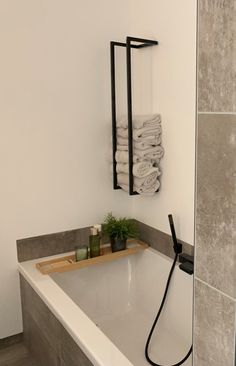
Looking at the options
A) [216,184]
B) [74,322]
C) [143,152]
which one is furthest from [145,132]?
[216,184]

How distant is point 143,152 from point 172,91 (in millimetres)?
374

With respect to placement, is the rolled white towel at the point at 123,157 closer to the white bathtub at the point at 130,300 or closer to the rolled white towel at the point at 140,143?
the rolled white towel at the point at 140,143

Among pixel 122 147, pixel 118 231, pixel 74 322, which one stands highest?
pixel 122 147

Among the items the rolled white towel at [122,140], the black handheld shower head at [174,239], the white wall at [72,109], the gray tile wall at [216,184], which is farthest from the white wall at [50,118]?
the gray tile wall at [216,184]

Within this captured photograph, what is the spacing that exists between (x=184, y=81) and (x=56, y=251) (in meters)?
1.24

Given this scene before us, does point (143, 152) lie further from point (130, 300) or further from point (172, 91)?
point (130, 300)

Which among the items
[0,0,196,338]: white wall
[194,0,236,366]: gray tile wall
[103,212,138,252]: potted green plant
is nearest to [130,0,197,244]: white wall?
[0,0,196,338]: white wall

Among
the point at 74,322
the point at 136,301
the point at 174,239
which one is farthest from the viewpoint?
the point at 136,301

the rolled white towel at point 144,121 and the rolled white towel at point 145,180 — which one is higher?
the rolled white towel at point 144,121

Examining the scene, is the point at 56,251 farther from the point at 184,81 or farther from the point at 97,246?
the point at 184,81

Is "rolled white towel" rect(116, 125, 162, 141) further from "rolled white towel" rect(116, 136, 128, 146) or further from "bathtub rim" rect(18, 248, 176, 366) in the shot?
"bathtub rim" rect(18, 248, 176, 366)

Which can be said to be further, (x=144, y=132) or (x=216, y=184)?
(x=144, y=132)

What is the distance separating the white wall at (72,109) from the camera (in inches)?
79.3

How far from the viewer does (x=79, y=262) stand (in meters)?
2.19
